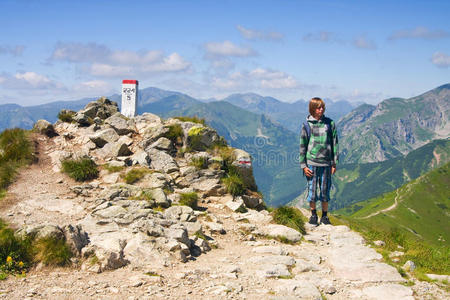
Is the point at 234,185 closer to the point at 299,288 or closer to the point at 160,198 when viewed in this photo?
the point at 160,198

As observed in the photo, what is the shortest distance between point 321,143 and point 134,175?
860cm

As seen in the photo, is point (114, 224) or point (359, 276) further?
point (114, 224)

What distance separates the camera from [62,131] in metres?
22.1

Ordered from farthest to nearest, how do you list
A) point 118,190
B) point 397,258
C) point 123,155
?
point 123,155 < point 118,190 < point 397,258

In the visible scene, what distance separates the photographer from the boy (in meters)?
12.5

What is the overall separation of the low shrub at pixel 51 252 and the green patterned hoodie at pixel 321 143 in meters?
8.44

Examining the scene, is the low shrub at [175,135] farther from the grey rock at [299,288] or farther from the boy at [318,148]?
the grey rock at [299,288]

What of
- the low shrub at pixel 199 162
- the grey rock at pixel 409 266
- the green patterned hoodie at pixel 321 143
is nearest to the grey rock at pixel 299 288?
the grey rock at pixel 409 266

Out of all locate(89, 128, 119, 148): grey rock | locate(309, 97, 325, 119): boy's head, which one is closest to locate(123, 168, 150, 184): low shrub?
locate(89, 128, 119, 148): grey rock

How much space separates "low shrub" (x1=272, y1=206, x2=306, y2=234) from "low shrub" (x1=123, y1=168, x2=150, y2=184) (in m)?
6.40

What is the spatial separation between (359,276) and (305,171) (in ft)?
15.6

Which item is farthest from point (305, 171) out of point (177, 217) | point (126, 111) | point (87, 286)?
point (126, 111)

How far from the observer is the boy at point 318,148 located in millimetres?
12508

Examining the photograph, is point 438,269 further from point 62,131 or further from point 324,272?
point 62,131
